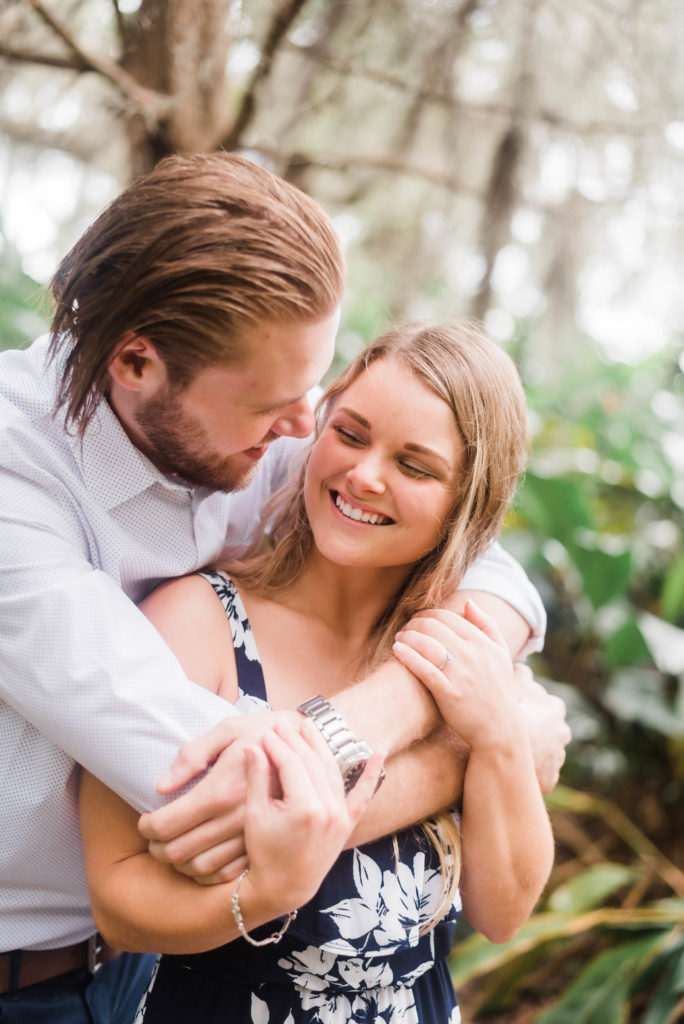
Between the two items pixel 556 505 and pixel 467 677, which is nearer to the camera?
pixel 467 677

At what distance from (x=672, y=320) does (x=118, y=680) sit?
11.1ft

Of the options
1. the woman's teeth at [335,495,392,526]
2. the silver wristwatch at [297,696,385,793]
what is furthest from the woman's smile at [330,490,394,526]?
the silver wristwatch at [297,696,385,793]

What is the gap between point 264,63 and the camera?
1940 millimetres

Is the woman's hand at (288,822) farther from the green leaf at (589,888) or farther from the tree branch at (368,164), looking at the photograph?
the green leaf at (589,888)

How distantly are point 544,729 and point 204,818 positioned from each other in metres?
0.69

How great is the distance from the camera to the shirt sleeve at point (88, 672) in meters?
1.11

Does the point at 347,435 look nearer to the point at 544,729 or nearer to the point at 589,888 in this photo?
the point at 544,729

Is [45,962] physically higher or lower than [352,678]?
lower

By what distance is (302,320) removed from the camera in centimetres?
128

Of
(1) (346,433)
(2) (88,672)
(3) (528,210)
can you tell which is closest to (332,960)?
(2) (88,672)

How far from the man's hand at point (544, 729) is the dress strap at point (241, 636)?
0.44 metres

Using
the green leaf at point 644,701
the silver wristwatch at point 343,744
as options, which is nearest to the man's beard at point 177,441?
the silver wristwatch at point 343,744

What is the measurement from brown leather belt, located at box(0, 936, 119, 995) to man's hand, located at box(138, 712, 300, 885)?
1.24 ft

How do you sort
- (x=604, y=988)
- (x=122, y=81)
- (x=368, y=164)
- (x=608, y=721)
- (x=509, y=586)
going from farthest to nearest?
(x=608, y=721) → (x=368, y=164) → (x=604, y=988) → (x=122, y=81) → (x=509, y=586)
